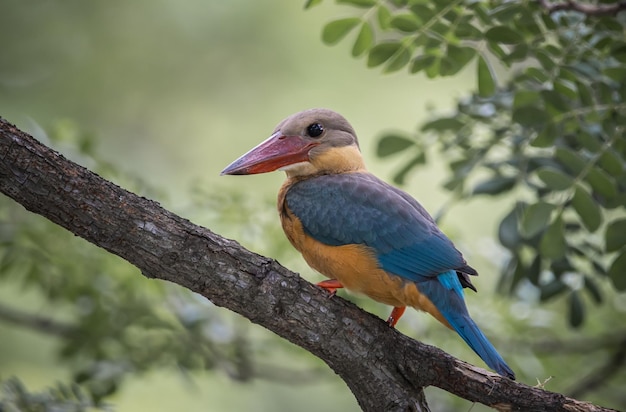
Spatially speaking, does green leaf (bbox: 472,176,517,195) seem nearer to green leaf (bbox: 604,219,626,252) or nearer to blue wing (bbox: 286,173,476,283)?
blue wing (bbox: 286,173,476,283)

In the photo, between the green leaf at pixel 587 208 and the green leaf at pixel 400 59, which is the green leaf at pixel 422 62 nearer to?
the green leaf at pixel 400 59

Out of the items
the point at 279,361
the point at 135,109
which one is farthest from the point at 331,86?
the point at 279,361

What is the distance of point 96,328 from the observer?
13.4 ft

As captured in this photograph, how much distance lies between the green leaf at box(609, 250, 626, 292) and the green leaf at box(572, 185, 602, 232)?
0.48 ft

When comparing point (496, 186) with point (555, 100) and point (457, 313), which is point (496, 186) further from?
point (457, 313)

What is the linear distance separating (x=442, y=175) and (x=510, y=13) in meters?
4.99

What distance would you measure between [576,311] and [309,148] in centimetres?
148

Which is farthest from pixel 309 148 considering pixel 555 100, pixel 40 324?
pixel 40 324

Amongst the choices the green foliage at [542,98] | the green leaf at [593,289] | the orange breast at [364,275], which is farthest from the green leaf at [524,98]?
the green leaf at [593,289]

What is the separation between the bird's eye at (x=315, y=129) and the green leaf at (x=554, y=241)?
1.10 meters

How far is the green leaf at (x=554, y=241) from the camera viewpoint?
10.7 ft

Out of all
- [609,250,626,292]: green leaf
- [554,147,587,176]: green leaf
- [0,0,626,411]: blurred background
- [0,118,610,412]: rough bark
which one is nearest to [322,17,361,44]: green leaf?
[554,147,587,176]: green leaf

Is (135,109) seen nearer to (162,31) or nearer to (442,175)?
(162,31)

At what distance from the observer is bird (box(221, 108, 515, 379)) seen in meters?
3.07
